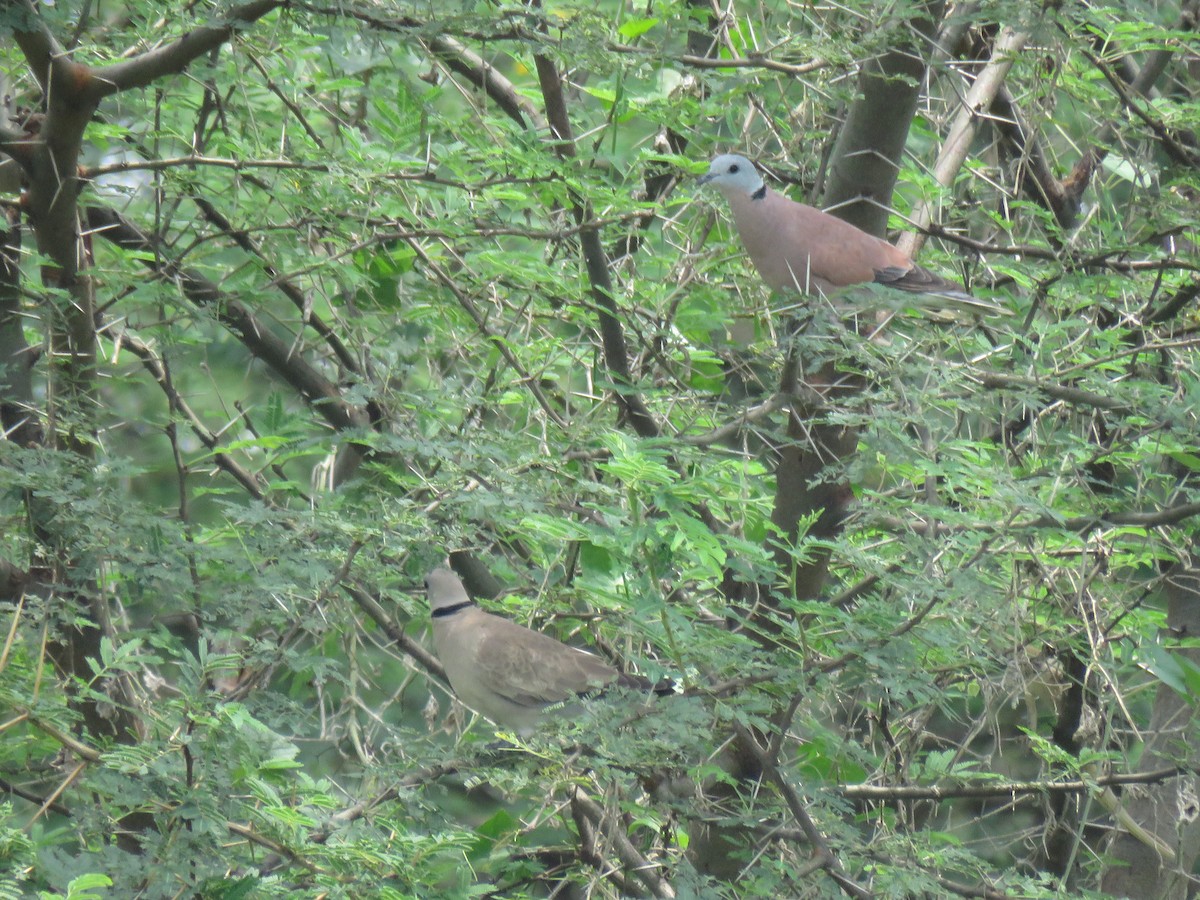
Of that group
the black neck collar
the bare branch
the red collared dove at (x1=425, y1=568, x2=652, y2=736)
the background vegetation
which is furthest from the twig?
the bare branch

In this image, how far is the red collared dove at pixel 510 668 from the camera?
3.88m

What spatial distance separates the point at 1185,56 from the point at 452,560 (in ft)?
9.56

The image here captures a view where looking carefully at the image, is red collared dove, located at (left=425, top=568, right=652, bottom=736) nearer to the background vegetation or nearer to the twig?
the background vegetation

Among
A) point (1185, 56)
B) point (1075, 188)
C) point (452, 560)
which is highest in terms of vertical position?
point (1185, 56)

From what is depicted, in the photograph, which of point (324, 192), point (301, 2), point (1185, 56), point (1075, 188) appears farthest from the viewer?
point (1075, 188)

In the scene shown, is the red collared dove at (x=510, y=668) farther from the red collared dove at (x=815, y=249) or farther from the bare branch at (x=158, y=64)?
the bare branch at (x=158, y=64)

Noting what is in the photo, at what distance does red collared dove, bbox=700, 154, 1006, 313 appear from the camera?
11.7 ft

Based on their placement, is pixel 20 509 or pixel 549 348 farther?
pixel 549 348

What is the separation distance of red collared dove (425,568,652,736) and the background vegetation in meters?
0.12

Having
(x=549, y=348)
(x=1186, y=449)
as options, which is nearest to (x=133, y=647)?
(x=549, y=348)

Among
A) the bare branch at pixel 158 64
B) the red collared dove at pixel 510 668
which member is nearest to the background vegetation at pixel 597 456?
the bare branch at pixel 158 64

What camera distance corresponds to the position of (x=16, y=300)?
3.46m

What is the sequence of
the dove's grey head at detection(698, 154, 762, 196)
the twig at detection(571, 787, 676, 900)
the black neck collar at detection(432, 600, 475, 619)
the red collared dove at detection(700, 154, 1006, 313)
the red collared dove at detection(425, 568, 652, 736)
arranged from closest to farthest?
the twig at detection(571, 787, 676, 900) → the red collared dove at detection(700, 154, 1006, 313) → the dove's grey head at detection(698, 154, 762, 196) → the red collared dove at detection(425, 568, 652, 736) → the black neck collar at detection(432, 600, 475, 619)

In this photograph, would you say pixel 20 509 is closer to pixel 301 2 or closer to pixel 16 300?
pixel 16 300
